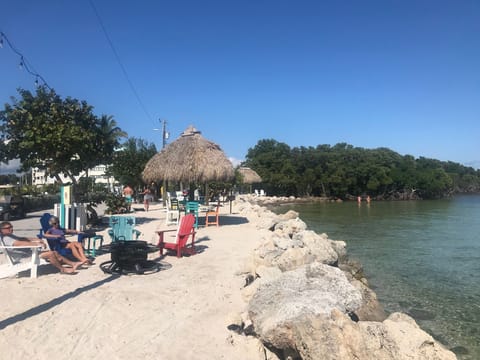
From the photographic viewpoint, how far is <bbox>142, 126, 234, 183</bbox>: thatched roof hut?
1319 centimetres

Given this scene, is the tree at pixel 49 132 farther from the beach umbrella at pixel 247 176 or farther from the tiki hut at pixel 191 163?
the beach umbrella at pixel 247 176

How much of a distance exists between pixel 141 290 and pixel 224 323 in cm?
161

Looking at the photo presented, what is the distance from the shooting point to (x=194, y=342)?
12.3 feet

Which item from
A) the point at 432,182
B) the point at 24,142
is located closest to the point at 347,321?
the point at 24,142

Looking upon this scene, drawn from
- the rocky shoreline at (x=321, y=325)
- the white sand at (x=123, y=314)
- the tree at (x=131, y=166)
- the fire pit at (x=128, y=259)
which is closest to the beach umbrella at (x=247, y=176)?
the tree at (x=131, y=166)

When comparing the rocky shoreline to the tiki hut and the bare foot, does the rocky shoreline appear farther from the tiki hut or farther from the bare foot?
the tiki hut

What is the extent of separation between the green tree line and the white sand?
4935cm

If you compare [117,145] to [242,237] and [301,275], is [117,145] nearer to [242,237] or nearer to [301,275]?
[242,237]

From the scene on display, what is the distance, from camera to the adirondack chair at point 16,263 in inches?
213

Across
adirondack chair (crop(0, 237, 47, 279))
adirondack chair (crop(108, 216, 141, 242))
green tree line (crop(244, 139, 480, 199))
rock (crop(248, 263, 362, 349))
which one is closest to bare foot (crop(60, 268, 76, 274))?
adirondack chair (crop(0, 237, 47, 279))

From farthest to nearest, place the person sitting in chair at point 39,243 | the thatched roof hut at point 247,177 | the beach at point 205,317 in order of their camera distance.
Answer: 1. the thatched roof hut at point 247,177
2. the person sitting in chair at point 39,243
3. the beach at point 205,317

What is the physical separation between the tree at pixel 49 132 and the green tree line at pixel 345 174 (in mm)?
44216

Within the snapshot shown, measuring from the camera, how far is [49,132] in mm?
10516

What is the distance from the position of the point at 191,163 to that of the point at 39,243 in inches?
306
